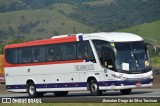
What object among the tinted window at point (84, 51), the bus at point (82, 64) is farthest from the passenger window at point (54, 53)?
the tinted window at point (84, 51)

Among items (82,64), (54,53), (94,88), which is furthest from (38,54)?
(94,88)

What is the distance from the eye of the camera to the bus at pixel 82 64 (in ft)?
92.9

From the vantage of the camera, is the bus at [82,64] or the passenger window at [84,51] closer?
the bus at [82,64]

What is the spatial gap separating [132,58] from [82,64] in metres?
2.81

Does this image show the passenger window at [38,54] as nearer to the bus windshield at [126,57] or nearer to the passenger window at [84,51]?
the passenger window at [84,51]

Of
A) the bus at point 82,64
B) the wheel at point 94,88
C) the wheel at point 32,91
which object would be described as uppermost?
the bus at point 82,64

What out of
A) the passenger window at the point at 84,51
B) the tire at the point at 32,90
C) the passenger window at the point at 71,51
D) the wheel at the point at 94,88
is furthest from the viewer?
the tire at the point at 32,90

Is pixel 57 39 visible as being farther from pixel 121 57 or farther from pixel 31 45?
pixel 121 57

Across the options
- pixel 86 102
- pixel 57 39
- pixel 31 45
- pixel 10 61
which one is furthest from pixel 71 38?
pixel 86 102

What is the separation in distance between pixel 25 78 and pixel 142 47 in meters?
8.18

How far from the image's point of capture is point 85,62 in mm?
29703

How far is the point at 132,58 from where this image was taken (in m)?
28.4

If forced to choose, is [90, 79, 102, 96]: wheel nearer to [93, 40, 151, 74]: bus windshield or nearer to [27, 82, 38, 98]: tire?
[93, 40, 151, 74]: bus windshield

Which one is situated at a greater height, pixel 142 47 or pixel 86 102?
pixel 142 47
